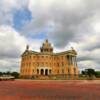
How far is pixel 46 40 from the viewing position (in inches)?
5807

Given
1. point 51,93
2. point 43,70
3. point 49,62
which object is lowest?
point 51,93

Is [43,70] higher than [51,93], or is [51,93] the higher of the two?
[43,70]

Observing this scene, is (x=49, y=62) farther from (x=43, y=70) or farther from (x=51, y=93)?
(x=51, y=93)

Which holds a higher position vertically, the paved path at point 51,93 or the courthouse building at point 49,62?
the courthouse building at point 49,62

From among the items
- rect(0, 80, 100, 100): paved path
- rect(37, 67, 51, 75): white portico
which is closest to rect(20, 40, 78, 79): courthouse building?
rect(37, 67, 51, 75): white portico

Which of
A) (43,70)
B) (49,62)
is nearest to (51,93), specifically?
(43,70)

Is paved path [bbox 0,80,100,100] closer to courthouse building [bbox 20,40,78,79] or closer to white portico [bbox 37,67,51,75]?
courthouse building [bbox 20,40,78,79]

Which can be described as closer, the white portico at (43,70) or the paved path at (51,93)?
the paved path at (51,93)

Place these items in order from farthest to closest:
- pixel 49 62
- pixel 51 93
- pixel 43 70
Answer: pixel 49 62 → pixel 43 70 → pixel 51 93

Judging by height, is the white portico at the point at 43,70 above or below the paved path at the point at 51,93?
above

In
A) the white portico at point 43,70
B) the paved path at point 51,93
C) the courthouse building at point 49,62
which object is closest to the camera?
the paved path at point 51,93

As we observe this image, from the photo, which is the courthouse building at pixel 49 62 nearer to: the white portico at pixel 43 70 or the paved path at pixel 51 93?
the white portico at pixel 43 70

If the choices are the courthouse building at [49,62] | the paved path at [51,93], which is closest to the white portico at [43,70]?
the courthouse building at [49,62]

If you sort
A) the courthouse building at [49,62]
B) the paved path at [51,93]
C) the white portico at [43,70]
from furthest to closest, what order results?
the white portico at [43,70] < the courthouse building at [49,62] < the paved path at [51,93]
